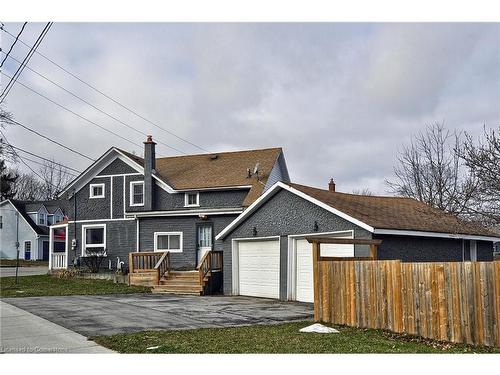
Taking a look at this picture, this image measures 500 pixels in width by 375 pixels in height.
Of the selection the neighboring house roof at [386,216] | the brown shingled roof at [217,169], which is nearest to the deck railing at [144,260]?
the brown shingled roof at [217,169]

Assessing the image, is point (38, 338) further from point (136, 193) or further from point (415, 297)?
point (136, 193)

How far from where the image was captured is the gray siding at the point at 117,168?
2935 cm

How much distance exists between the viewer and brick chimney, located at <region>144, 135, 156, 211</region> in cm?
2795

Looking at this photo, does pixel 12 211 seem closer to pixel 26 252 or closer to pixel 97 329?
pixel 26 252

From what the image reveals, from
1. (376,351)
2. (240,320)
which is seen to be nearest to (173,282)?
(240,320)

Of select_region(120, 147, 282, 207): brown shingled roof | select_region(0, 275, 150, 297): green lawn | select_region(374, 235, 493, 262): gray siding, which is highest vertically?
select_region(120, 147, 282, 207): brown shingled roof

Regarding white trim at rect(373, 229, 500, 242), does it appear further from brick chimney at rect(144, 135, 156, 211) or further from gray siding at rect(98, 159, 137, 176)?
gray siding at rect(98, 159, 137, 176)

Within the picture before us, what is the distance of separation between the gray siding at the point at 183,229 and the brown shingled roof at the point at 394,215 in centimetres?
672

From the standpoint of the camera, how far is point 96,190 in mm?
30031

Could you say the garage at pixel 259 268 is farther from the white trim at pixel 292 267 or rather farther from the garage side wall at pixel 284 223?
the white trim at pixel 292 267

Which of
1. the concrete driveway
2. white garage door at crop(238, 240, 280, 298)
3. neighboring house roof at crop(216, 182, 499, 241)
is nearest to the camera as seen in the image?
the concrete driveway

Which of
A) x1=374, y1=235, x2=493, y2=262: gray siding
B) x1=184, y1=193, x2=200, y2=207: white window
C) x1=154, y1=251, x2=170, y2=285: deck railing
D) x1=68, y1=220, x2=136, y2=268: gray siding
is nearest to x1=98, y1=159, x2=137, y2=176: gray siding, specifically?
x1=68, y1=220, x2=136, y2=268: gray siding

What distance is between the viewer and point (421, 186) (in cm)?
3769

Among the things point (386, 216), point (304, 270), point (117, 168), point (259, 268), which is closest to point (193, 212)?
point (117, 168)
